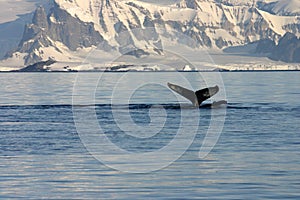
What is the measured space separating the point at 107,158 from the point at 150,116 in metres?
21.4

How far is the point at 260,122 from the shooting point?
152 feet

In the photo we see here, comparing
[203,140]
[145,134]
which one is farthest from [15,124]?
[203,140]

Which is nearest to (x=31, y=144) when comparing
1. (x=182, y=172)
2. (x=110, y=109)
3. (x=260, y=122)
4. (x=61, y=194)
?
(x=182, y=172)

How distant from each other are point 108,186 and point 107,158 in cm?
616

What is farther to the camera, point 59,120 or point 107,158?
point 59,120

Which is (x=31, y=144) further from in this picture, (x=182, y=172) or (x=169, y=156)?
(x=182, y=172)

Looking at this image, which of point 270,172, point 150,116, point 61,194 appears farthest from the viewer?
point 150,116

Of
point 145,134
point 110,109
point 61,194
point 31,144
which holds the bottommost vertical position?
point 110,109

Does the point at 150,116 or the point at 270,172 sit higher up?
the point at 270,172

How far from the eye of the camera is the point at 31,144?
3553 centimetres

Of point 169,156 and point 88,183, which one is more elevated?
point 88,183

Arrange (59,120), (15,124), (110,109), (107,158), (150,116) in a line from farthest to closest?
(110,109), (150,116), (59,120), (15,124), (107,158)

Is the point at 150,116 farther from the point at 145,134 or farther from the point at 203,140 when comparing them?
the point at 203,140

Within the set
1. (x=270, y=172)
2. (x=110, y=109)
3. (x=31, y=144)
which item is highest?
(x=270, y=172)
